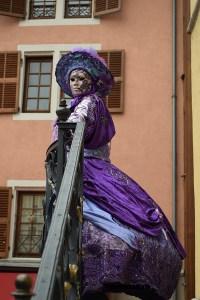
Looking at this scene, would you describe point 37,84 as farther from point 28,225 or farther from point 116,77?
point 28,225

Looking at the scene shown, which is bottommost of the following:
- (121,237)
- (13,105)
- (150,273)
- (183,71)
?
(150,273)

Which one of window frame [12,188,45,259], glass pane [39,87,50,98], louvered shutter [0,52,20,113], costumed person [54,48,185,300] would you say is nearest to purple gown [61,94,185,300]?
costumed person [54,48,185,300]

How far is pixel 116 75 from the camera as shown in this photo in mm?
11234

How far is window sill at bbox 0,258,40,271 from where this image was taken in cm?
938

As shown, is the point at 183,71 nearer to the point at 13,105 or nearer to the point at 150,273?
the point at 13,105

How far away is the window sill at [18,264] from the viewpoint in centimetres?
938

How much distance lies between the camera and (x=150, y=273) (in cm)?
298

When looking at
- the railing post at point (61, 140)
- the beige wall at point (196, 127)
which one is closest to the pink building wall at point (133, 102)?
the beige wall at point (196, 127)

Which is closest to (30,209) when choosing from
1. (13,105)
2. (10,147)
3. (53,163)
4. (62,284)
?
(10,147)

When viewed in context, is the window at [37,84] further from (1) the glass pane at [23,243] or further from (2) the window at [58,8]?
(1) the glass pane at [23,243]

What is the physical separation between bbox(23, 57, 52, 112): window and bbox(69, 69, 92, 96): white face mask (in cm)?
793

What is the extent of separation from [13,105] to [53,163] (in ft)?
27.5

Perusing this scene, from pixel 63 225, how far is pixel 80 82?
1.58 meters

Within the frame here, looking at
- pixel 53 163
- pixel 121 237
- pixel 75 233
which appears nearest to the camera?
pixel 75 233
